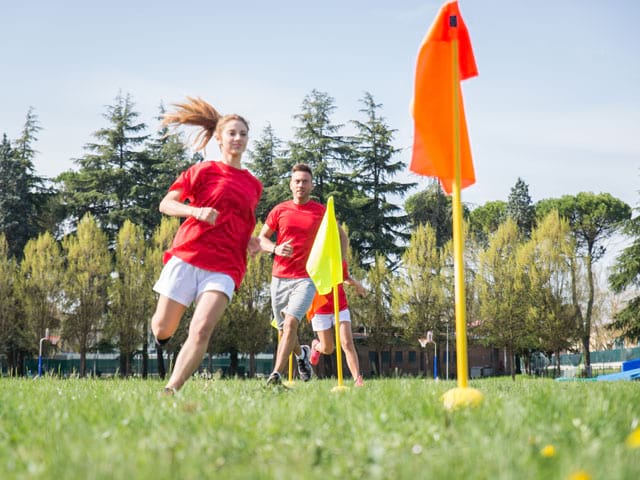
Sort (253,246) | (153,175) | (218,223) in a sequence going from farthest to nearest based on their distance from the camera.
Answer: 1. (153,175)
2. (253,246)
3. (218,223)

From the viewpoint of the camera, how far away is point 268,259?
34875 mm

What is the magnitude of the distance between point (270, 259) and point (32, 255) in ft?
39.9

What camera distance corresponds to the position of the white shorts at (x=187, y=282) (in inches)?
212

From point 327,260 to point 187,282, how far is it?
2515mm

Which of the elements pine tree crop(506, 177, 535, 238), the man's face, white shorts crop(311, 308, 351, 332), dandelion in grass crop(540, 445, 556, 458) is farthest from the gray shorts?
pine tree crop(506, 177, 535, 238)

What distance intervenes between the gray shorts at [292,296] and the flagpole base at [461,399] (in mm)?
4110

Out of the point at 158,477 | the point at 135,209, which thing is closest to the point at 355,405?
the point at 158,477

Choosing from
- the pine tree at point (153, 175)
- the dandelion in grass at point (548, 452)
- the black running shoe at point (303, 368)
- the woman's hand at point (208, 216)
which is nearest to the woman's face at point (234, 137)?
the woman's hand at point (208, 216)

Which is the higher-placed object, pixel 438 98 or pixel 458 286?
pixel 438 98

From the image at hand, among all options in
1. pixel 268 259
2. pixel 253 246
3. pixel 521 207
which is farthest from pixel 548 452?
pixel 521 207

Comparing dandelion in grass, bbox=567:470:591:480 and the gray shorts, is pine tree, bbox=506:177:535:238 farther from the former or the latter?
dandelion in grass, bbox=567:470:591:480

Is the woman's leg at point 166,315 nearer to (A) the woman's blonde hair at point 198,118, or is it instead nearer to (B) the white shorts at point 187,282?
(B) the white shorts at point 187,282

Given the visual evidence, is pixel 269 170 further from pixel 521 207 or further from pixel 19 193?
pixel 521 207

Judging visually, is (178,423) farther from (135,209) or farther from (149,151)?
(149,151)
